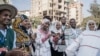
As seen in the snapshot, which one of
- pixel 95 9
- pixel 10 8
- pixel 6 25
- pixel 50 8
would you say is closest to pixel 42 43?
pixel 6 25

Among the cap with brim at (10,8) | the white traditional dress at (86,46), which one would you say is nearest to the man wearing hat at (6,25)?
the cap with brim at (10,8)

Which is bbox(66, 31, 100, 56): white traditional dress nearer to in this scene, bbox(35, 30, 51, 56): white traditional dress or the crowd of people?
the crowd of people

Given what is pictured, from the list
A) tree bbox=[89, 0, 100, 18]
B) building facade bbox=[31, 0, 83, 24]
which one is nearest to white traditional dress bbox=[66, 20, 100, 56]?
tree bbox=[89, 0, 100, 18]

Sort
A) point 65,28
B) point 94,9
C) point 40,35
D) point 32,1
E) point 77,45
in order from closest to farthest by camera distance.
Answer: point 77,45 < point 40,35 < point 65,28 < point 94,9 < point 32,1

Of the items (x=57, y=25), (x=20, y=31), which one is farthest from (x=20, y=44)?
(x=57, y=25)

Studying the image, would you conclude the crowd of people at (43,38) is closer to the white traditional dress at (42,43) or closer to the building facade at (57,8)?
the white traditional dress at (42,43)

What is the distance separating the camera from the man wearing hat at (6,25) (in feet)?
18.5

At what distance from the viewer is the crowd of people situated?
5691 mm

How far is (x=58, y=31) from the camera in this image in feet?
36.0

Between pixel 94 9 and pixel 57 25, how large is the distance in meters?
51.8

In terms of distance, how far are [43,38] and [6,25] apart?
4.51 meters

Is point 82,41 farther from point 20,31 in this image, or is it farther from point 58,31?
point 58,31

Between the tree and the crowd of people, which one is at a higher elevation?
the crowd of people

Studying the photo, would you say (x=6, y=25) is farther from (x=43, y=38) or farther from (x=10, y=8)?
(x=43, y=38)
